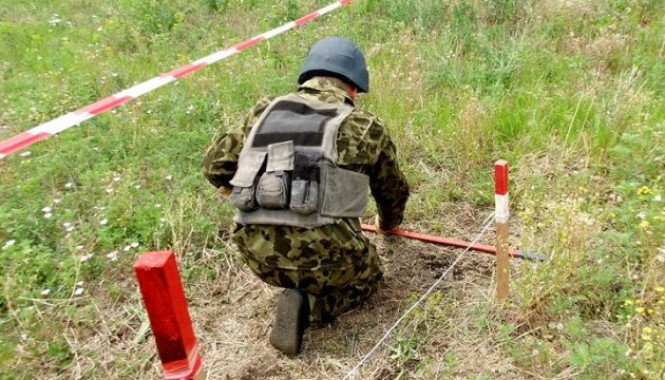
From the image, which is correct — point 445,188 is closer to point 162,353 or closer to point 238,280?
point 238,280

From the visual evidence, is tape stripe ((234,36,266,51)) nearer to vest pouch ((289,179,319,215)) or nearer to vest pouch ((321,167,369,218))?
vest pouch ((321,167,369,218))

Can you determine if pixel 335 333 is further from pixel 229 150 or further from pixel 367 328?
pixel 229 150

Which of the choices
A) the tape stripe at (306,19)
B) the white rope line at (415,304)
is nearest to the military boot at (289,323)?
the white rope line at (415,304)

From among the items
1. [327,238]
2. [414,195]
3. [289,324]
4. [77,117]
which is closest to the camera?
[327,238]

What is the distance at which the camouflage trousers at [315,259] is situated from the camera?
2.62m

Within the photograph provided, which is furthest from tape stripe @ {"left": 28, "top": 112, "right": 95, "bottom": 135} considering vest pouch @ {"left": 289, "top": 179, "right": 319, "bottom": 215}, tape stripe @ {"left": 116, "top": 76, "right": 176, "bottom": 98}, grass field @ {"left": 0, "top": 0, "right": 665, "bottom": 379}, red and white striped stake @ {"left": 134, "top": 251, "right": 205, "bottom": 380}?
red and white striped stake @ {"left": 134, "top": 251, "right": 205, "bottom": 380}

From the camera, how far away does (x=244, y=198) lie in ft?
8.49

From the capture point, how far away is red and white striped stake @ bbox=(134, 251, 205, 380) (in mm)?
1189

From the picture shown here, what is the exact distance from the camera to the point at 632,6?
211 inches

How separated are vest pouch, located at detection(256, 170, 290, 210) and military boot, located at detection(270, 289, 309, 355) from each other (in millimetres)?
510

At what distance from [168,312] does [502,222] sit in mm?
1685

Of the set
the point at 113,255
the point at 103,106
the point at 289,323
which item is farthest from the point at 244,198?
the point at 103,106

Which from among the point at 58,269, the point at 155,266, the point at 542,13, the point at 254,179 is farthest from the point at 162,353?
the point at 542,13

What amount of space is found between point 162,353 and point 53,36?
277 inches
